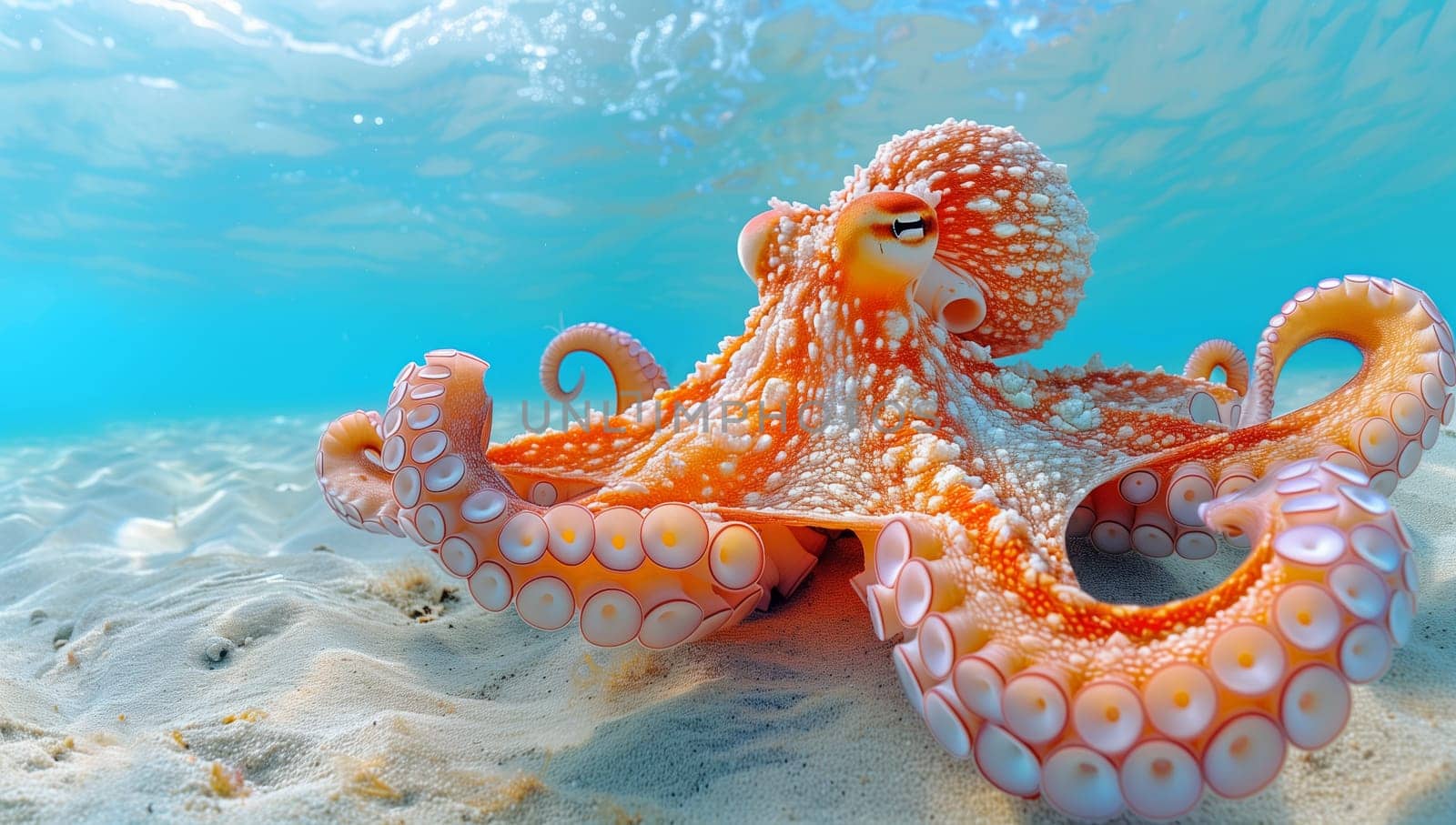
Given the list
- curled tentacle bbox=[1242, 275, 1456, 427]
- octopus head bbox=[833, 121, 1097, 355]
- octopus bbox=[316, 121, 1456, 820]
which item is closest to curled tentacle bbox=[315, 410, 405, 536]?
octopus bbox=[316, 121, 1456, 820]

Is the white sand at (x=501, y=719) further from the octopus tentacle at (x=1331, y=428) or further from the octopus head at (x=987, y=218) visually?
the octopus head at (x=987, y=218)

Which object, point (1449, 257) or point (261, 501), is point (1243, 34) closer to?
point (261, 501)

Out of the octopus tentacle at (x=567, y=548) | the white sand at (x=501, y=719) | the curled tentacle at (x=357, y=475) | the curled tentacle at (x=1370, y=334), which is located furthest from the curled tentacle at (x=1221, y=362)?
the curled tentacle at (x=357, y=475)

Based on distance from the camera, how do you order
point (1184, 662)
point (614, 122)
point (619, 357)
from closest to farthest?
point (1184, 662) → point (619, 357) → point (614, 122)

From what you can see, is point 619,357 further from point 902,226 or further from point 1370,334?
point 1370,334

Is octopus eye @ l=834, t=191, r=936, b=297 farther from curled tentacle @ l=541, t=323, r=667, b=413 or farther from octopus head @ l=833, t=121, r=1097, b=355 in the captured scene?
curled tentacle @ l=541, t=323, r=667, b=413

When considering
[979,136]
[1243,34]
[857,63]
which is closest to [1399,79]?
[1243,34]

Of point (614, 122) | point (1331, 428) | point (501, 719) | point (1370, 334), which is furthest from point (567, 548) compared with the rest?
point (614, 122)
